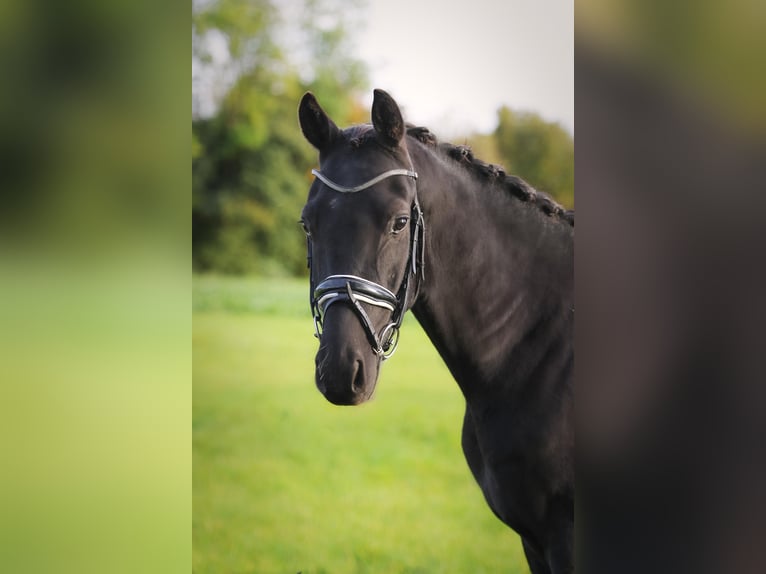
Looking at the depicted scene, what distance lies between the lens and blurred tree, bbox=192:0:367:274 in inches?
121

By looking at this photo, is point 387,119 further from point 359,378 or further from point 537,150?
point 537,150

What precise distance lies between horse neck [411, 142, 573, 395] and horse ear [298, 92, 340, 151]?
256 millimetres

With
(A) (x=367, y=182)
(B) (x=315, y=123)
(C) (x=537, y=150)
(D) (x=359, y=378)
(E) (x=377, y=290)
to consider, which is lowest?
(D) (x=359, y=378)

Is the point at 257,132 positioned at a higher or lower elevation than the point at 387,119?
higher

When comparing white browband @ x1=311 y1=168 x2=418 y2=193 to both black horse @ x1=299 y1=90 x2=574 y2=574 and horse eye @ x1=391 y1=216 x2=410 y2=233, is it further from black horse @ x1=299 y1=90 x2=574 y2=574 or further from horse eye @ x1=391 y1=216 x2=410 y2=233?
horse eye @ x1=391 y1=216 x2=410 y2=233

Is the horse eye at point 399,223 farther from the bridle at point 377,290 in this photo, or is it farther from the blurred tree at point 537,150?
the blurred tree at point 537,150

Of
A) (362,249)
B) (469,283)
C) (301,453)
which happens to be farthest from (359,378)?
(301,453)

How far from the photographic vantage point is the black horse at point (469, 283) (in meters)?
1.71

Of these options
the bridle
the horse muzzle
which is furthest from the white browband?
the horse muzzle

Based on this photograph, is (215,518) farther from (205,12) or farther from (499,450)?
(205,12)

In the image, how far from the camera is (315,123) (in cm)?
189

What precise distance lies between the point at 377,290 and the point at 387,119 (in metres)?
0.48
